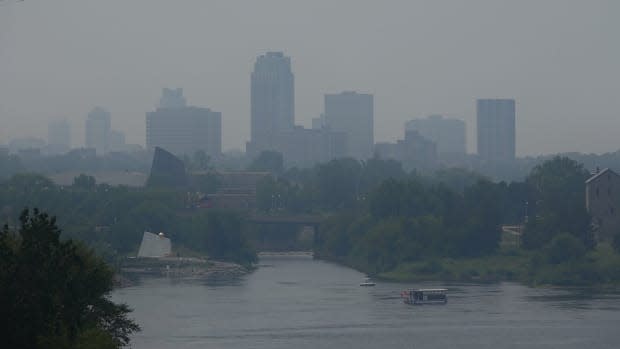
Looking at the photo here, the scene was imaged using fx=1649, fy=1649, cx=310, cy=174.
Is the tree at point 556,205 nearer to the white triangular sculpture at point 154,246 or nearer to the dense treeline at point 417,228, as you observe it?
the dense treeline at point 417,228

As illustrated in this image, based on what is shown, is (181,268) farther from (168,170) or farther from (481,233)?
(168,170)

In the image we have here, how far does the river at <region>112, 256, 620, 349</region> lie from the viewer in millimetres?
48812

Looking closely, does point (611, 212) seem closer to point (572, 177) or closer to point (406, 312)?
point (572, 177)

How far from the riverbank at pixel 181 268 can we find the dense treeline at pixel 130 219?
1.25 metres

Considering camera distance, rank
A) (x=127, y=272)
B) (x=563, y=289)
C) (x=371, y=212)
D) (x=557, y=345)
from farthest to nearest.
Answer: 1. (x=371, y=212)
2. (x=127, y=272)
3. (x=563, y=289)
4. (x=557, y=345)

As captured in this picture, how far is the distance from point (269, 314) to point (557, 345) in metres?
12.4

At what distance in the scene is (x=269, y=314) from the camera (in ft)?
186

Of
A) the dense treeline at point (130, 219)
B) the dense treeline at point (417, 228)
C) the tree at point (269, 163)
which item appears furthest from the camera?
the tree at point (269, 163)

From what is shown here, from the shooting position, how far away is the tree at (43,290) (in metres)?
28.2

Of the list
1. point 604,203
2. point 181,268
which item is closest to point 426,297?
point 181,268

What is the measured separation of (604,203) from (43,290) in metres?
53.5

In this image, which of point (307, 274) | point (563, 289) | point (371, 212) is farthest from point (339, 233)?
point (563, 289)

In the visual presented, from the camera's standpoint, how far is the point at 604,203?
7994cm

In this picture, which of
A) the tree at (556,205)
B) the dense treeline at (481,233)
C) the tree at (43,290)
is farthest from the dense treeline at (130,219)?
the tree at (43,290)
